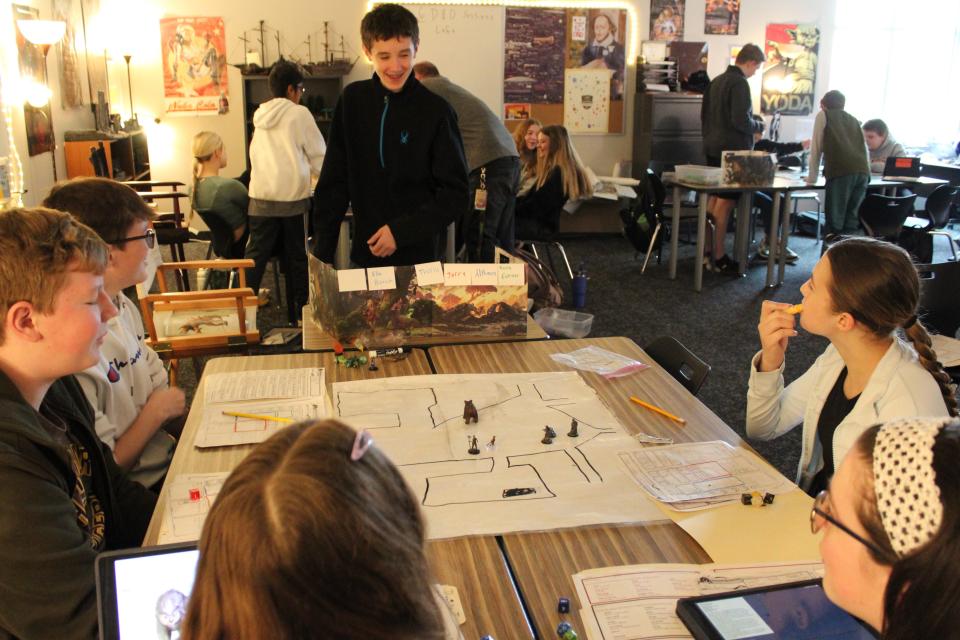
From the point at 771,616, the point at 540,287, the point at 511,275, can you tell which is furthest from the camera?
the point at 540,287

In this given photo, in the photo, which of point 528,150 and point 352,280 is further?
point 528,150

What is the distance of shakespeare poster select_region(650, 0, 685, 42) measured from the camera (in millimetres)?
7688

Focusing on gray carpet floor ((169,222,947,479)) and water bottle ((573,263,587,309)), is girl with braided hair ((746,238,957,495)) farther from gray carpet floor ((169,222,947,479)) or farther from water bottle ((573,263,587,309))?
water bottle ((573,263,587,309))

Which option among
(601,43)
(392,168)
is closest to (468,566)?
(392,168)

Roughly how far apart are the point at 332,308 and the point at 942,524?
1.82 metres

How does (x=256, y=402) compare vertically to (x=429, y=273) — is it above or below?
below

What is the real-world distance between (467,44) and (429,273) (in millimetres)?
5564

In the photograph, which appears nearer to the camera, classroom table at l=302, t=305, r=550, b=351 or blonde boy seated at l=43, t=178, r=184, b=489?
blonde boy seated at l=43, t=178, r=184, b=489

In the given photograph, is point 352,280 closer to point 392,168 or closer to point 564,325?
point 392,168

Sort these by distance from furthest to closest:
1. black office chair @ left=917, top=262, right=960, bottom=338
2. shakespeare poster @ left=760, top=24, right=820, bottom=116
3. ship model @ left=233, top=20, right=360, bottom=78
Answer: shakespeare poster @ left=760, top=24, right=820, bottom=116 < ship model @ left=233, top=20, right=360, bottom=78 < black office chair @ left=917, top=262, right=960, bottom=338

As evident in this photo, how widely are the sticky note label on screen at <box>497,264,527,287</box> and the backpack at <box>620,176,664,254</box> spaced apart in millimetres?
3737

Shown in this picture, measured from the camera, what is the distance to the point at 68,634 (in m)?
1.10

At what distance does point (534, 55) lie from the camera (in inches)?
296

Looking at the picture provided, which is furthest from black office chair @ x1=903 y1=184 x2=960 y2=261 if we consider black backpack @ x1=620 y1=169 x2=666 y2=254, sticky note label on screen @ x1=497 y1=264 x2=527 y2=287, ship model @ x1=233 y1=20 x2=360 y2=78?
ship model @ x1=233 y1=20 x2=360 y2=78
